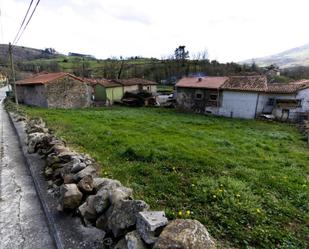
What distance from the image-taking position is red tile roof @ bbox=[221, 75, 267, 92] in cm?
1869

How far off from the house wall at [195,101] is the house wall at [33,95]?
13.3 meters

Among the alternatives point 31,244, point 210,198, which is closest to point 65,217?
point 31,244

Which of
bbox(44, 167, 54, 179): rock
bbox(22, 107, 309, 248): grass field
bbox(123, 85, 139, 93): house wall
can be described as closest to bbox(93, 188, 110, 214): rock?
bbox(22, 107, 309, 248): grass field

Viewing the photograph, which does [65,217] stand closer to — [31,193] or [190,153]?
[31,193]

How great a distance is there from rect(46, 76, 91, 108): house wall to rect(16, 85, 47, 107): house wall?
70cm

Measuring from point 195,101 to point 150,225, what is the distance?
1991cm

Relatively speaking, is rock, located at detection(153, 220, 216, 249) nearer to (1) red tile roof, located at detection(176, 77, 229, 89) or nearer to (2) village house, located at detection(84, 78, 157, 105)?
(1) red tile roof, located at detection(176, 77, 229, 89)

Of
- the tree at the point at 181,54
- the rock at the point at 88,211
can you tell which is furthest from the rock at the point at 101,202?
the tree at the point at 181,54

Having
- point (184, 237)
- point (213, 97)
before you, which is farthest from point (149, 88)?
point (184, 237)

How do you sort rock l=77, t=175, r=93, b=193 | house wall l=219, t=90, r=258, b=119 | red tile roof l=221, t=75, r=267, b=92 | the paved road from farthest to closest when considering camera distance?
house wall l=219, t=90, r=258, b=119 → red tile roof l=221, t=75, r=267, b=92 → rock l=77, t=175, r=93, b=193 → the paved road

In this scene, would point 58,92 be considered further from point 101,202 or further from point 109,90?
point 101,202

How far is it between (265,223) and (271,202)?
91cm

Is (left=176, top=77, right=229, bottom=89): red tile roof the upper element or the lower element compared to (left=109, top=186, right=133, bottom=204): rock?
upper

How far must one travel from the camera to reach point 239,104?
19.4 meters
